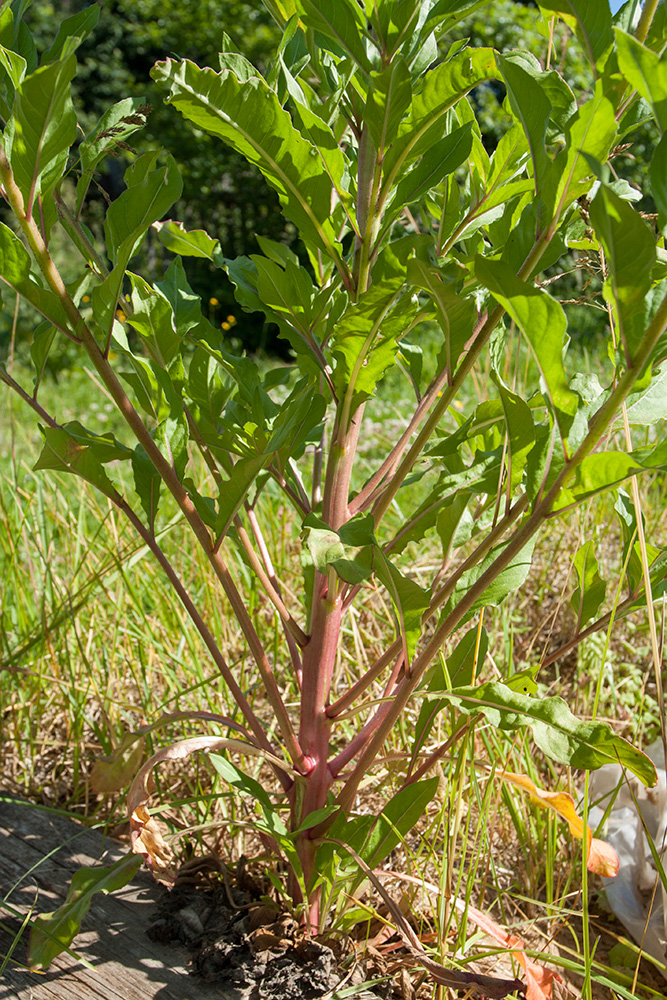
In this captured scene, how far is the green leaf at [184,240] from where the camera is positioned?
96cm

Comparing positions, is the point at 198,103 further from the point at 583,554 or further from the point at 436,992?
the point at 436,992

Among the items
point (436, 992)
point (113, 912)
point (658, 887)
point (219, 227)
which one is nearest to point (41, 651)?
point (113, 912)

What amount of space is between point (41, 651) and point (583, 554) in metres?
1.09

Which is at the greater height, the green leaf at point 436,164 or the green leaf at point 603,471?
the green leaf at point 436,164

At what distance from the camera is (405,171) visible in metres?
0.81

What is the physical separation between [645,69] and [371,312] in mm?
306

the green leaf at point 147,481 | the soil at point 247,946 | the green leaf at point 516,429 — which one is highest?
the green leaf at point 516,429

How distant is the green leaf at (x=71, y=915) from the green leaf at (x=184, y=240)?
0.73 metres

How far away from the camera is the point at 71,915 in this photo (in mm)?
877

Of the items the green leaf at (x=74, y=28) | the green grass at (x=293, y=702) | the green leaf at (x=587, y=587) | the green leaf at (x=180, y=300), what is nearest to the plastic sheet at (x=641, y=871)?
the green grass at (x=293, y=702)

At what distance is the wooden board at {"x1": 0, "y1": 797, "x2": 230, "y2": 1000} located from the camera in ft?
3.00

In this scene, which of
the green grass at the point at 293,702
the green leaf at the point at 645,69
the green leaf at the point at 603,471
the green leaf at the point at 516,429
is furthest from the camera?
the green grass at the point at 293,702

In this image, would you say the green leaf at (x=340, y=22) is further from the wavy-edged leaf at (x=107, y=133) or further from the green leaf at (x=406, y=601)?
the green leaf at (x=406, y=601)

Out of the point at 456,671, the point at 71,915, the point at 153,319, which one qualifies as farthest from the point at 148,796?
the point at 153,319
